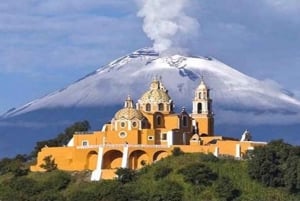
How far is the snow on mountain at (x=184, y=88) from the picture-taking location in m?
140

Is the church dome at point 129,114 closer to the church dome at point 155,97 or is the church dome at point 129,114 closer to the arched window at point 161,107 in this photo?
the arched window at point 161,107

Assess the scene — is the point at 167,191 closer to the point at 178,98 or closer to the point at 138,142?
the point at 138,142

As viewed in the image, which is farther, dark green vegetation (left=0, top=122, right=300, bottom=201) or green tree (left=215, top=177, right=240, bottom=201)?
dark green vegetation (left=0, top=122, right=300, bottom=201)

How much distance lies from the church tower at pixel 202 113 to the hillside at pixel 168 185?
7.09 metres

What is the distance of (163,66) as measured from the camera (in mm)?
140250

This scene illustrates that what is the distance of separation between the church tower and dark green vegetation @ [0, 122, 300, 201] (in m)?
6.40

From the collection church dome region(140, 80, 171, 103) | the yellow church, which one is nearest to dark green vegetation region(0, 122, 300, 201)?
the yellow church

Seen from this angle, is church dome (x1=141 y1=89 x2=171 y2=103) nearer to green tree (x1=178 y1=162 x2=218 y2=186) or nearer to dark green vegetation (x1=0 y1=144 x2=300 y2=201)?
dark green vegetation (x1=0 y1=144 x2=300 y2=201)

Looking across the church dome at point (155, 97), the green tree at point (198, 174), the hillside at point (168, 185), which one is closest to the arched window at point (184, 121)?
the church dome at point (155, 97)

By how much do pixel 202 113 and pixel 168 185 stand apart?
12130 millimetres

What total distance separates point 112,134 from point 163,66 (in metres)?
61.7

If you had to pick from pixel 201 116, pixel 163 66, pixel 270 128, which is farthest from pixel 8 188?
pixel 270 128

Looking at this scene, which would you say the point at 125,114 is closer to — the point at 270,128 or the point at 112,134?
the point at 112,134

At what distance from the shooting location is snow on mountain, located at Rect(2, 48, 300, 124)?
5527 inches
